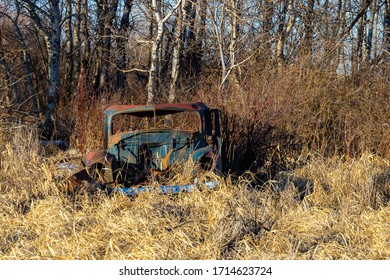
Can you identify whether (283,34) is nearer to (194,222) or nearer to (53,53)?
(53,53)

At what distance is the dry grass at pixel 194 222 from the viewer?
3.75 metres

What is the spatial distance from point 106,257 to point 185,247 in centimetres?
63

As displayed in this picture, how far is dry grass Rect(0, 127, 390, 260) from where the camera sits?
148 inches

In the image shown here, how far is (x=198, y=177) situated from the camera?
5.24 metres

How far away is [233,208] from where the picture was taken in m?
4.54

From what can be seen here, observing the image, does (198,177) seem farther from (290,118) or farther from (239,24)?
(239,24)

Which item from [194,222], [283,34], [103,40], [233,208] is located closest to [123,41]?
[103,40]

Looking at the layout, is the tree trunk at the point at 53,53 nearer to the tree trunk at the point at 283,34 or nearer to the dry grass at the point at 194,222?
the dry grass at the point at 194,222

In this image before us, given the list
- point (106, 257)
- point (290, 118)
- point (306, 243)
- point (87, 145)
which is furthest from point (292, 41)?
point (106, 257)

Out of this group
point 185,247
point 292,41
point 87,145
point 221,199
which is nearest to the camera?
point 185,247

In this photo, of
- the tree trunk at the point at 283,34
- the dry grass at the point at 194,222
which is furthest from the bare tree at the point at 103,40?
the dry grass at the point at 194,222

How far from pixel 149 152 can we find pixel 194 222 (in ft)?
5.54

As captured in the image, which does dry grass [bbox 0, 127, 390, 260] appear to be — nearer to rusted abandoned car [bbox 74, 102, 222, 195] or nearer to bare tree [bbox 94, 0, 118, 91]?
rusted abandoned car [bbox 74, 102, 222, 195]
